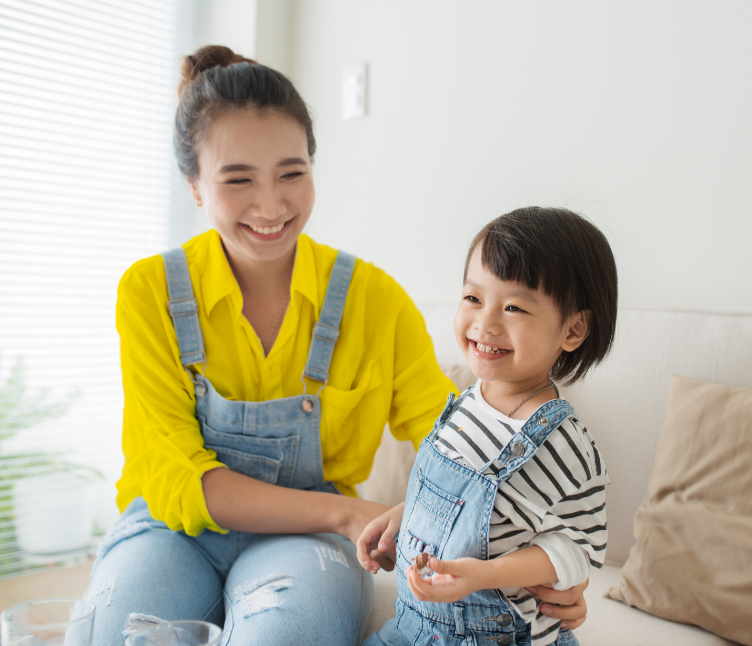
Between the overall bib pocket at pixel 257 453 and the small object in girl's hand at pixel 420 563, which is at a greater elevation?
the small object in girl's hand at pixel 420 563

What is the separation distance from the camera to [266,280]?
120cm

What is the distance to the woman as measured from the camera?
993 millimetres

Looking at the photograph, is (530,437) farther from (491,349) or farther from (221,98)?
(221,98)

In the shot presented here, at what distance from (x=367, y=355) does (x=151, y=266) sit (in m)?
0.43

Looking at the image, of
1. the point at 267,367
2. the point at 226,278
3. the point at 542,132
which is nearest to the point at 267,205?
the point at 226,278

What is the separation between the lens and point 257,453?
42.4 inches

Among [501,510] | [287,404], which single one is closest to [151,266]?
[287,404]

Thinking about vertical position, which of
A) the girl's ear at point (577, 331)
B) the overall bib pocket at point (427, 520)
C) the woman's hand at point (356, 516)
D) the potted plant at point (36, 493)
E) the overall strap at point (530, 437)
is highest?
the girl's ear at point (577, 331)

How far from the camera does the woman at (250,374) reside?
0.99 m

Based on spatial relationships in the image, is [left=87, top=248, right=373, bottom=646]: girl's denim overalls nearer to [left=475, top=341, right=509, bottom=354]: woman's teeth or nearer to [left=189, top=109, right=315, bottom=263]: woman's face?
[left=189, top=109, right=315, bottom=263]: woman's face

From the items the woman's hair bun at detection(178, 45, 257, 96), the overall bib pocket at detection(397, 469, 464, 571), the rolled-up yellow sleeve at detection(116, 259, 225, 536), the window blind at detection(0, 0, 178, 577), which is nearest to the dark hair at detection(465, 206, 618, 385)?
the overall bib pocket at detection(397, 469, 464, 571)

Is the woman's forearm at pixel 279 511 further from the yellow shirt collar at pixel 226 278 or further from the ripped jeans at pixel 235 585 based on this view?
the yellow shirt collar at pixel 226 278

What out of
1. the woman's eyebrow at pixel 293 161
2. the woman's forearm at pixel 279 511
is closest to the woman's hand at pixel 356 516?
the woman's forearm at pixel 279 511

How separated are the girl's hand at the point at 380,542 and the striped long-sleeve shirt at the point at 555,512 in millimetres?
180
